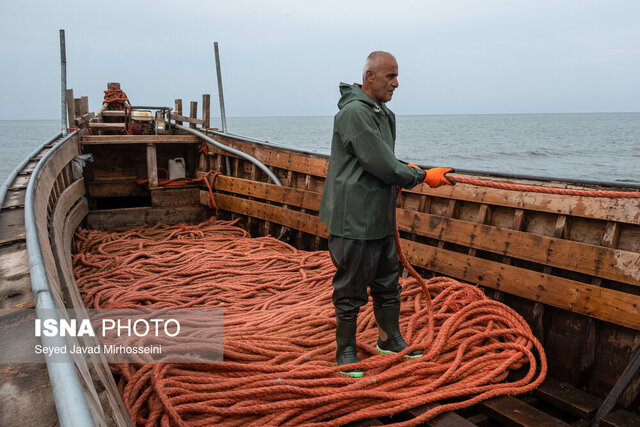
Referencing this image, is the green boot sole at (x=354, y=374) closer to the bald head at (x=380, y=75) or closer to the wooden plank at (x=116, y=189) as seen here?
the bald head at (x=380, y=75)

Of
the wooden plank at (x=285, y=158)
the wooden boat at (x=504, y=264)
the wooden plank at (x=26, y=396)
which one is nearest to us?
the wooden plank at (x=26, y=396)

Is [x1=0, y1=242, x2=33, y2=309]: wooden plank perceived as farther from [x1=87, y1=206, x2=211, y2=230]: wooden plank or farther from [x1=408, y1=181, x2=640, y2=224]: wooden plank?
[x1=87, y1=206, x2=211, y2=230]: wooden plank

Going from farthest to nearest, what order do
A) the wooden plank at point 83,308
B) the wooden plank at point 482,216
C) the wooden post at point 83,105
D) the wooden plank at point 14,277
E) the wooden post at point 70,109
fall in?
1. the wooden post at point 83,105
2. the wooden post at point 70,109
3. the wooden plank at point 482,216
4. the wooden plank at point 14,277
5. the wooden plank at point 83,308

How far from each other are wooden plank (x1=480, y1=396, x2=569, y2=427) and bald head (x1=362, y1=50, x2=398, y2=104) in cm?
171

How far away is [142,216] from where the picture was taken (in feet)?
20.1

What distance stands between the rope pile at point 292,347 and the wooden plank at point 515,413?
2.0 inches

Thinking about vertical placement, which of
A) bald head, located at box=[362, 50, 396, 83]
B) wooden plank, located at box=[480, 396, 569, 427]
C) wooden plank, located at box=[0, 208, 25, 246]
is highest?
bald head, located at box=[362, 50, 396, 83]

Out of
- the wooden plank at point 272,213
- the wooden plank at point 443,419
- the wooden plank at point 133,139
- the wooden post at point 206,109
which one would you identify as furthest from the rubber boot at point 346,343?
the wooden post at point 206,109

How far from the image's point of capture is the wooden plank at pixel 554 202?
2945mm

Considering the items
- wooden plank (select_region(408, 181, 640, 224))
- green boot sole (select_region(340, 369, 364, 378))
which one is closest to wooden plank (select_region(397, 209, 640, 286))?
wooden plank (select_region(408, 181, 640, 224))

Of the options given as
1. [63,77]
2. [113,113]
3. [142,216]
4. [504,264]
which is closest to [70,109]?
[63,77]

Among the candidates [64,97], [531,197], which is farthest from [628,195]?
[64,97]

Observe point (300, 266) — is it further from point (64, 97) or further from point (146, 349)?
point (64, 97)

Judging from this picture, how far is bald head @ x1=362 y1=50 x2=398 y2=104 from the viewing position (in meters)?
2.49
